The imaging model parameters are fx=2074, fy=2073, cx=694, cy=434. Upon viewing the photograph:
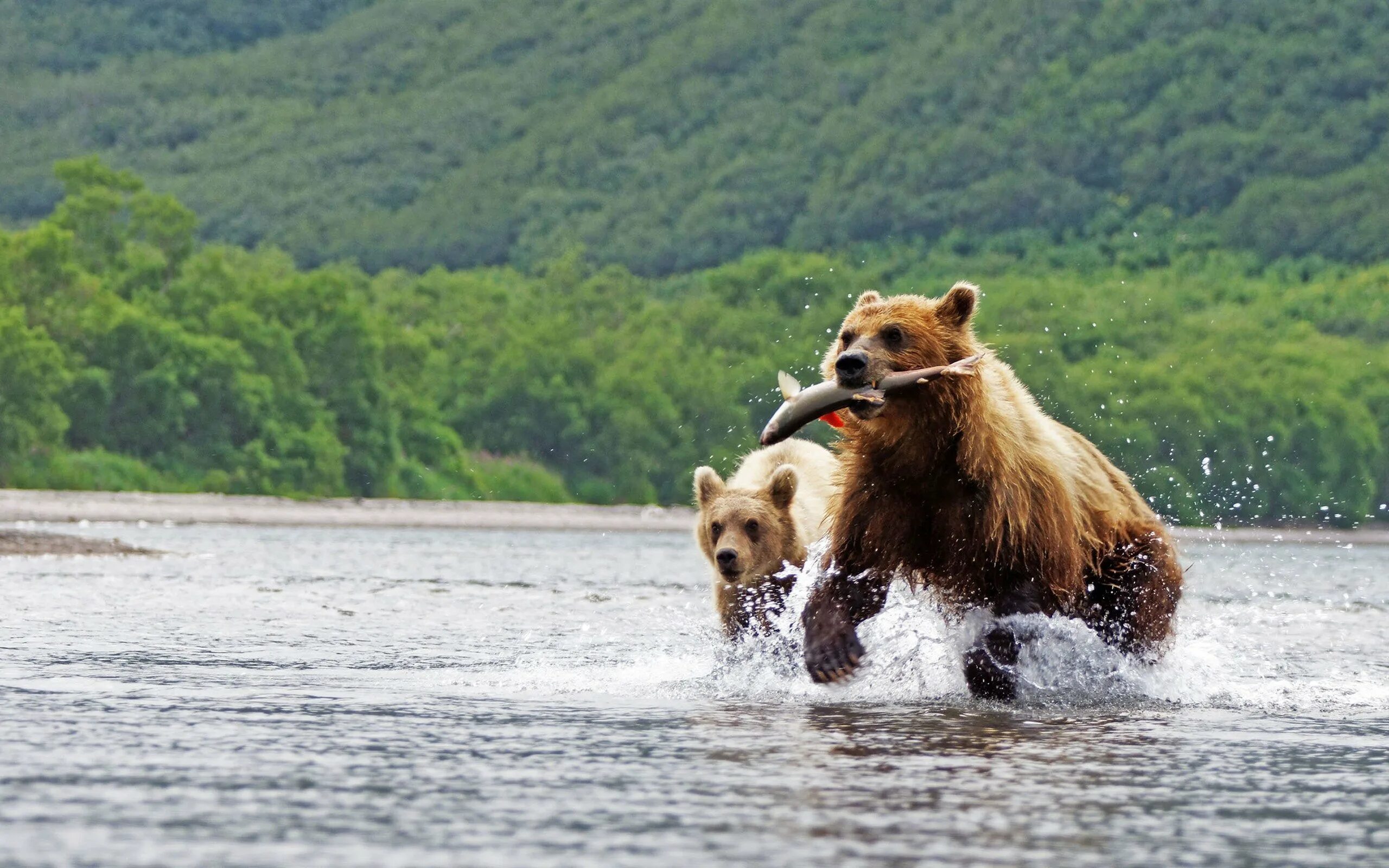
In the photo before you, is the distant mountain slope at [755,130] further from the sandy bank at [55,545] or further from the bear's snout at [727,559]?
the bear's snout at [727,559]

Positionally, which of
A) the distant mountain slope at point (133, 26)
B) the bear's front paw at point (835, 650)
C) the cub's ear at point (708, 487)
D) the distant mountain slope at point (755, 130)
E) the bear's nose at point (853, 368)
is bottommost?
the bear's front paw at point (835, 650)

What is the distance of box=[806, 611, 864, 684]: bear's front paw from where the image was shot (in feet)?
27.2

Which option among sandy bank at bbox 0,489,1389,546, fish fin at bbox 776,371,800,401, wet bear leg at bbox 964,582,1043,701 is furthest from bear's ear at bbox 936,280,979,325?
sandy bank at bbox 0,489,1389,546

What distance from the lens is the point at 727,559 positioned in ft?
32.2

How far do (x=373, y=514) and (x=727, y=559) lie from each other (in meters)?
37.3

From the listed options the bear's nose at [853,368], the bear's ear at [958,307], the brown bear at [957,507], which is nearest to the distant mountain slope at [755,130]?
the brown bear at [957,507]

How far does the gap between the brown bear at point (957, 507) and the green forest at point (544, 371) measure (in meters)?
38.5

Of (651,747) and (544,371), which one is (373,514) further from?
(651,747)

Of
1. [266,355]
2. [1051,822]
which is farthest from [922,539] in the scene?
[266,355]

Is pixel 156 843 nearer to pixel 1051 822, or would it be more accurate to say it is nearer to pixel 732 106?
pixel 1051 822

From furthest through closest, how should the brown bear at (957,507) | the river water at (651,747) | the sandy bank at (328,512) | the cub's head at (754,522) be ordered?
1. the sandy bank at (328,512)
2. the cub's head at (754,522)
3. the brown bear at (957,507)
4. the river water at (651,747)

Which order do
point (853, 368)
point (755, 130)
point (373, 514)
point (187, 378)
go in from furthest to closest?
1. point (755, 130)
2. point (187, 378)
3. point (373, 514)
4. point (853, 368)

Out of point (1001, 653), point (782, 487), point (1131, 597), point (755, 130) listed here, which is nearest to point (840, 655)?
point (1001, 653)

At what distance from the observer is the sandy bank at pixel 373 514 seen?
1515 inches
